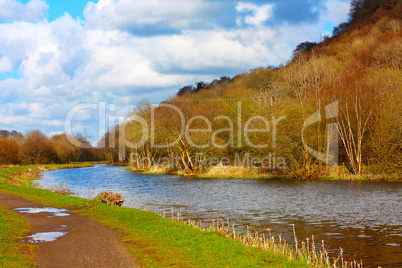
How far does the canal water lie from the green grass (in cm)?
962

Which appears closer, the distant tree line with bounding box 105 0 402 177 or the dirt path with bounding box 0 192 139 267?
the dirt path with bounding box 0 192 139 267

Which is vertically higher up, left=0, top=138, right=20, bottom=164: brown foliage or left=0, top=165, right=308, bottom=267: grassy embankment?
left=0, top=138, right=20, bottom=164: brown foliage

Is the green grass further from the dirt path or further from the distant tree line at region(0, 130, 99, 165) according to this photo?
the distant tree line at region(0, 130, 99, 165)

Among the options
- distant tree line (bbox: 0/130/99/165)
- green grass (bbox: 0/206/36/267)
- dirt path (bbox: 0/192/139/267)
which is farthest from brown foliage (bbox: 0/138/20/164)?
green grass (bbox: 0/206/36/267)

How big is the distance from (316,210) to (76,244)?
16116mm

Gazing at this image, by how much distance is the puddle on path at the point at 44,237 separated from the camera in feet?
45.6

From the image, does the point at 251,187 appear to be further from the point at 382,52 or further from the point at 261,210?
the point at 382,52

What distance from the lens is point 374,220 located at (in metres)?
20.3

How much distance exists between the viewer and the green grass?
36.1ft

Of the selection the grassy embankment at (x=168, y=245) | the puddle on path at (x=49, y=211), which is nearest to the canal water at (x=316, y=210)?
the grassy embankment at (x=168, y=245)

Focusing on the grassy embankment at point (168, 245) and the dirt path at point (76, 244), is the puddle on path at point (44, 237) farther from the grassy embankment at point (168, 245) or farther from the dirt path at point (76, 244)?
the grassy embankment at point (168, 245)

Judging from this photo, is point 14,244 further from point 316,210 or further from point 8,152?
point 8,152

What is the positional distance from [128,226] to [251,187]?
80.4 feet

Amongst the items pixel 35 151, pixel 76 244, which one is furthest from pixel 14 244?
pixel 35 151
